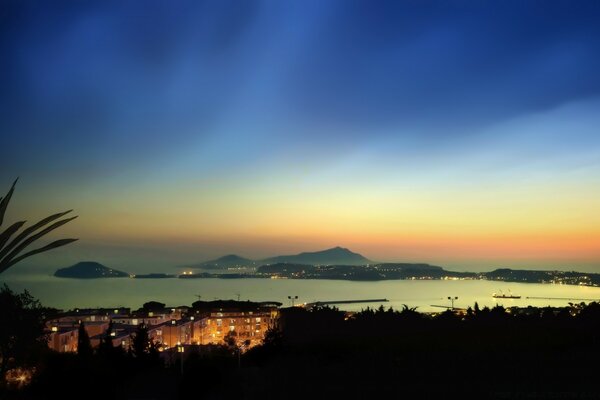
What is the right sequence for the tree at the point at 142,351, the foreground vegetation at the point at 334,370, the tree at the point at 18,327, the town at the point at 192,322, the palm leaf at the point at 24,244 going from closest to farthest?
the palm leaf at the point at 24,244
the tree at the point at 18,327
the foreground vegetation at the point at 334,370
the tree at the point at 142,351
the town at the point at 192,322

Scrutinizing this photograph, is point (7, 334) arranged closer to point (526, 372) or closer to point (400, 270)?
point (526, 372)

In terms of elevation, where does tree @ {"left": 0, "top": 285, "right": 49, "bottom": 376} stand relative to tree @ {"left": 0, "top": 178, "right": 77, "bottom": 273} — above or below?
below

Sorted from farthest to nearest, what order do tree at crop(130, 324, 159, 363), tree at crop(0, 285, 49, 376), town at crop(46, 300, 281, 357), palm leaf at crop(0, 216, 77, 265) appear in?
town at crop(46, 300, 281, 357), tree at crop(130, 324, 159, 363), tree at crop(0, 285, 49, 376), palm leaf at crop(0, 216, 77, 265)

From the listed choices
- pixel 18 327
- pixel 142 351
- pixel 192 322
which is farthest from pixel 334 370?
pixel 192 322

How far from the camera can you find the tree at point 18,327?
9.80m

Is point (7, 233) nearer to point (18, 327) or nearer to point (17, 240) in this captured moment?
point (17, 240)

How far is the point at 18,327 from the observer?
10336 mm

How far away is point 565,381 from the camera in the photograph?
34.0ft

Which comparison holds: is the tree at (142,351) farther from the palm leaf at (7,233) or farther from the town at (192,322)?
the town at (192,322)

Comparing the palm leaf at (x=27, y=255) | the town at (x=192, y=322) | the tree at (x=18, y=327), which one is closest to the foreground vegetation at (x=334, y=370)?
the tree at (x=18, y=327)

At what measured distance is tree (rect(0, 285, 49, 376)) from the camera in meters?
9.80

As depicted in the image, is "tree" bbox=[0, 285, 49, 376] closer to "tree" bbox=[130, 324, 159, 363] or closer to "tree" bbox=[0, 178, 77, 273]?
"tree" bbox=[130, 324, 159, 363]

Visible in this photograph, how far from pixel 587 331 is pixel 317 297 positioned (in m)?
76.8

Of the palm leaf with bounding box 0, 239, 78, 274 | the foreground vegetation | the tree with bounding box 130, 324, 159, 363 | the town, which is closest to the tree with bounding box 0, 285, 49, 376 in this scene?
the foreground vegetation
